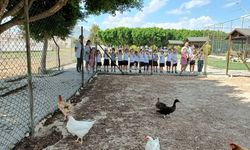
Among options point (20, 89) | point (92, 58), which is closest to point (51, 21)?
point (20, 89)

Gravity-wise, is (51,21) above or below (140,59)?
above

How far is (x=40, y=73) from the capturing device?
50.6 feet

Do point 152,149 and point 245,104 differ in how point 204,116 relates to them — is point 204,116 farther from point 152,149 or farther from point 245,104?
point 152,149

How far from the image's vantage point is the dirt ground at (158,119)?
610 cm

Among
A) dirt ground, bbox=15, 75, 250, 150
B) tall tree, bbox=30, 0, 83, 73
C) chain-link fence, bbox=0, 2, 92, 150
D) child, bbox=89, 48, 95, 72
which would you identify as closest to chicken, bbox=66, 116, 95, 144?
dirt ground, bbox=15, 75, 250, 150

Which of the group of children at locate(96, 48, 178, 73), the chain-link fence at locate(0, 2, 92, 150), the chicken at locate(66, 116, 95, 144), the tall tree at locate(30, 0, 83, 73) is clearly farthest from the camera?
the group of children at locate(96, 48, 178, 73)

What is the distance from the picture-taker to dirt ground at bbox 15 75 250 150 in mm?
6098

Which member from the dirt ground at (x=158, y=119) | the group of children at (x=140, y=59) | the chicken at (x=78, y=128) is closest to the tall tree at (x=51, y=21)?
the dirt ground at (x=158, y=119)

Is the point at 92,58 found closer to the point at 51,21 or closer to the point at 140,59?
the point at 140,59

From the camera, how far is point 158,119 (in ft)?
25.9

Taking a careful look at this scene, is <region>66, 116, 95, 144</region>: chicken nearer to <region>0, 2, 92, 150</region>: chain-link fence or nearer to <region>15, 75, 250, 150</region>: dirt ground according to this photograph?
<region>15, 75, 250, 150</region>: dirt ground

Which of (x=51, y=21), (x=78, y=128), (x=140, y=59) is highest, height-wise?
(x=51, y=21)

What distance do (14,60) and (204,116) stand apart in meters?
4.88

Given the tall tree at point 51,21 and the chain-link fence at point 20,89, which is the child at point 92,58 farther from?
the tall tree at point 51,21
